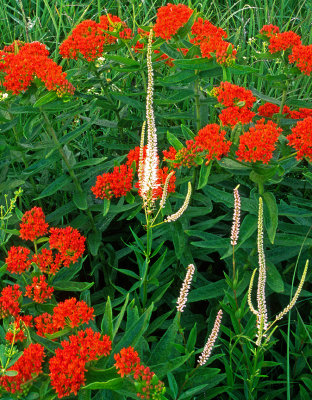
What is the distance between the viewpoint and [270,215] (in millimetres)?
2510

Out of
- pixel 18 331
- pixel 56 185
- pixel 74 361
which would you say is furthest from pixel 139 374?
pixel 56 185

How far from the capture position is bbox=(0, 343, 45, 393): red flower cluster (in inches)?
70.7

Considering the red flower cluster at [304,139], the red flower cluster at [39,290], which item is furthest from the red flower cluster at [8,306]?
the red flower cluster at [304,139]

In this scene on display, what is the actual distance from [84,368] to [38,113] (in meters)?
1.66

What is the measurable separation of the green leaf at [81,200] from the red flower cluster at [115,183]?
0.91ft

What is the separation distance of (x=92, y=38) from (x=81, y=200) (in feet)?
3.37

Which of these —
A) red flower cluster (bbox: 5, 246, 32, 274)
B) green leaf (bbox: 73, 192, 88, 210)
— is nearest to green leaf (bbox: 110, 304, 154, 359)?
red flower cluster (bbox: 5, 246, 32, 274)

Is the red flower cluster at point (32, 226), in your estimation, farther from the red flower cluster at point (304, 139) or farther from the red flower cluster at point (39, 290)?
the red flower cluster at point (304, 139)

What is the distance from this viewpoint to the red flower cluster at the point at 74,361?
178cm

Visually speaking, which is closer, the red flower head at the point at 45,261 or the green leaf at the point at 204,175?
the red flower head at the point at 45,261

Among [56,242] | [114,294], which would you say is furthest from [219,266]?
[56,242]

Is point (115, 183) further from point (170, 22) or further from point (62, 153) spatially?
point (170, 22)

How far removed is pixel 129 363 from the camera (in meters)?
1.72

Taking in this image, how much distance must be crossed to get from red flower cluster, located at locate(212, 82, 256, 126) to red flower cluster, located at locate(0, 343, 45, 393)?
156 cm
